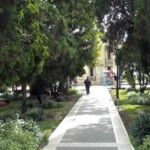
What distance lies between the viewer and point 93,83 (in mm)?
72875

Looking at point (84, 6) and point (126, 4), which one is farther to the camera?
point (84, 6)

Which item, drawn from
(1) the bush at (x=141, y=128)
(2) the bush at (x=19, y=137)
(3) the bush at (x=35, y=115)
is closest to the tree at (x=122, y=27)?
(3) the bush at (x=35, y=115)

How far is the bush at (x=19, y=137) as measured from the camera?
8981 mm

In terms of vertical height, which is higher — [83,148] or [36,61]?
[36,61]

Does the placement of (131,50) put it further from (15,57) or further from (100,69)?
(100,69)

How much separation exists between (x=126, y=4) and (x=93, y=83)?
173 ft

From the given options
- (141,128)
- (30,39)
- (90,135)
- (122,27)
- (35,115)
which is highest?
(122,27)

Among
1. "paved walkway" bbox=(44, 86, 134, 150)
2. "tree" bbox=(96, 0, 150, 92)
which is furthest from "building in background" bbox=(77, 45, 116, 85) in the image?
"paved walkway" bbox=(44, 86, 134, 150)

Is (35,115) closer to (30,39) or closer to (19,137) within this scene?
(30,39)

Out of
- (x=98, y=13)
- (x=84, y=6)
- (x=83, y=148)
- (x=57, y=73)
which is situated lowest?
(x=83, y=148)

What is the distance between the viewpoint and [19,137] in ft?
32.5

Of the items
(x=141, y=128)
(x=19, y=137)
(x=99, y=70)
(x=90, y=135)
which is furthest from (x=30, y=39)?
(x=99, y=70)

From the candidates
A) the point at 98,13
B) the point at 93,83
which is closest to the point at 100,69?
the point at 93,83

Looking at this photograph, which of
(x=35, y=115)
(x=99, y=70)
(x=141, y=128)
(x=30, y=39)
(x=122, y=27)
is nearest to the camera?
(x=141, y=128)
